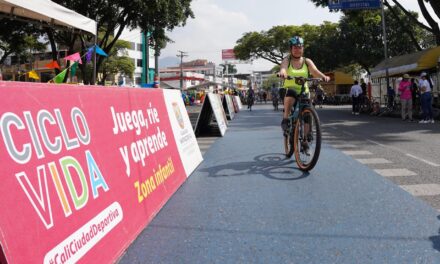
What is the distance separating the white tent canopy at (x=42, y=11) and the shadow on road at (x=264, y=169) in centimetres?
513

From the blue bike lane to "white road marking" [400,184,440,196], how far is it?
0.11 metres

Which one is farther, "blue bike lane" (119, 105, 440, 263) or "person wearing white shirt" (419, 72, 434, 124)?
"person wearing white shirt" (419, 72, 434, 124)

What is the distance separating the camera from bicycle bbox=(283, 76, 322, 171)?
5.55m

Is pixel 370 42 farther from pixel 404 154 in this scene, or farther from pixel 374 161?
pixel 374 161

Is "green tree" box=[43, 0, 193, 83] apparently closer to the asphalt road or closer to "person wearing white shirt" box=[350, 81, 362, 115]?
"person wearing white shirt" box=[350, 81, 362, 115]

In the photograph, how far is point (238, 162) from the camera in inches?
272

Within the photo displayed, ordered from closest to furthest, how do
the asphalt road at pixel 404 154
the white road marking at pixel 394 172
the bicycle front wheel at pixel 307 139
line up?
the asphalt road at pixel 404 154 → the bicycle front wheel at pixel 307 139 → the white road marking at pixel 394 172

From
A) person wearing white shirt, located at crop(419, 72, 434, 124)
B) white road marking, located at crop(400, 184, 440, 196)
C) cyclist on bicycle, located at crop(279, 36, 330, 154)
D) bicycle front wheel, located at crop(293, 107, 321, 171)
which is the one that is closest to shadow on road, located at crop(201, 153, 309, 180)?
bicycle front wheel, located at crop(293, 107, 321, 171)

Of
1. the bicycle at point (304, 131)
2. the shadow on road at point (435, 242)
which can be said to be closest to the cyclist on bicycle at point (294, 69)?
the bicycle at point (304, 131)

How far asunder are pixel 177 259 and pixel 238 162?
159 inches

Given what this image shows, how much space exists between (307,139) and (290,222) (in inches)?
90.6

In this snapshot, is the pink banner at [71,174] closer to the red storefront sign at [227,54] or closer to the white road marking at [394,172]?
the white road marking at [394,172]

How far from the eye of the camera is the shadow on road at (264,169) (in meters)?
5.69

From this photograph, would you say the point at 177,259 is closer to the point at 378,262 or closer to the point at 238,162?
the point at 378,262
